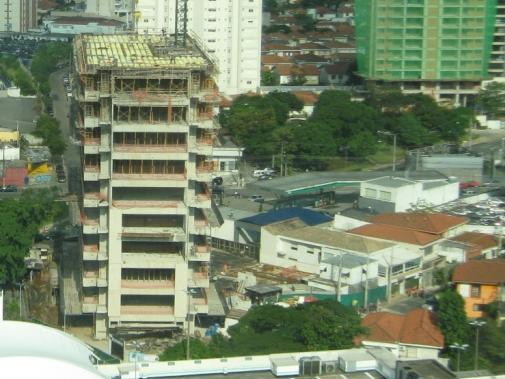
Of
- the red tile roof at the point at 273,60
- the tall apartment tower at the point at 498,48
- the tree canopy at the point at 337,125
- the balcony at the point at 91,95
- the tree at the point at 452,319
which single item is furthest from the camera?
the red tile roof at the point at 273,60

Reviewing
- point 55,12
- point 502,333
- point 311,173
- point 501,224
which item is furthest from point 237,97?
point 55,12

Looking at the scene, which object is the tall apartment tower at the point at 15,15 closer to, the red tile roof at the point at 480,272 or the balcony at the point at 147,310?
the red tile roof at the point at 480,272

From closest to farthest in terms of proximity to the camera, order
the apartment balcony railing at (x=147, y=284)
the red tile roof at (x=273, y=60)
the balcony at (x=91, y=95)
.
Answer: the balcony at (x=91, y=95), the apartment balcony railing at (x=147, y=284), the red tile roof at (x=273, y=60)

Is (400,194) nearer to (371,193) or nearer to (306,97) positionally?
(371,193)

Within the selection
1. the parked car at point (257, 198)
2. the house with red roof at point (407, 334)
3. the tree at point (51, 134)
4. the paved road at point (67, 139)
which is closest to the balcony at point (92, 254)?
the paved road at point (67, 139)

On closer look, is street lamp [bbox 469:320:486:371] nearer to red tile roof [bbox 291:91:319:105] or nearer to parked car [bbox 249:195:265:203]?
parked car [bbox 249:195:265:203]

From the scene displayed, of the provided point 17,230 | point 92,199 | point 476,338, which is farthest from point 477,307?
point 17,230

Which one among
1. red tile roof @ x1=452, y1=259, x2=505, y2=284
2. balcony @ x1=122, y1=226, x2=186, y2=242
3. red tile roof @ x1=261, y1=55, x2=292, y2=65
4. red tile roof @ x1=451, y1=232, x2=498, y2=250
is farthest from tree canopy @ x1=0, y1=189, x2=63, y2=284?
red tile roof @ x1=261, y1=55, x2=292, y2=65
